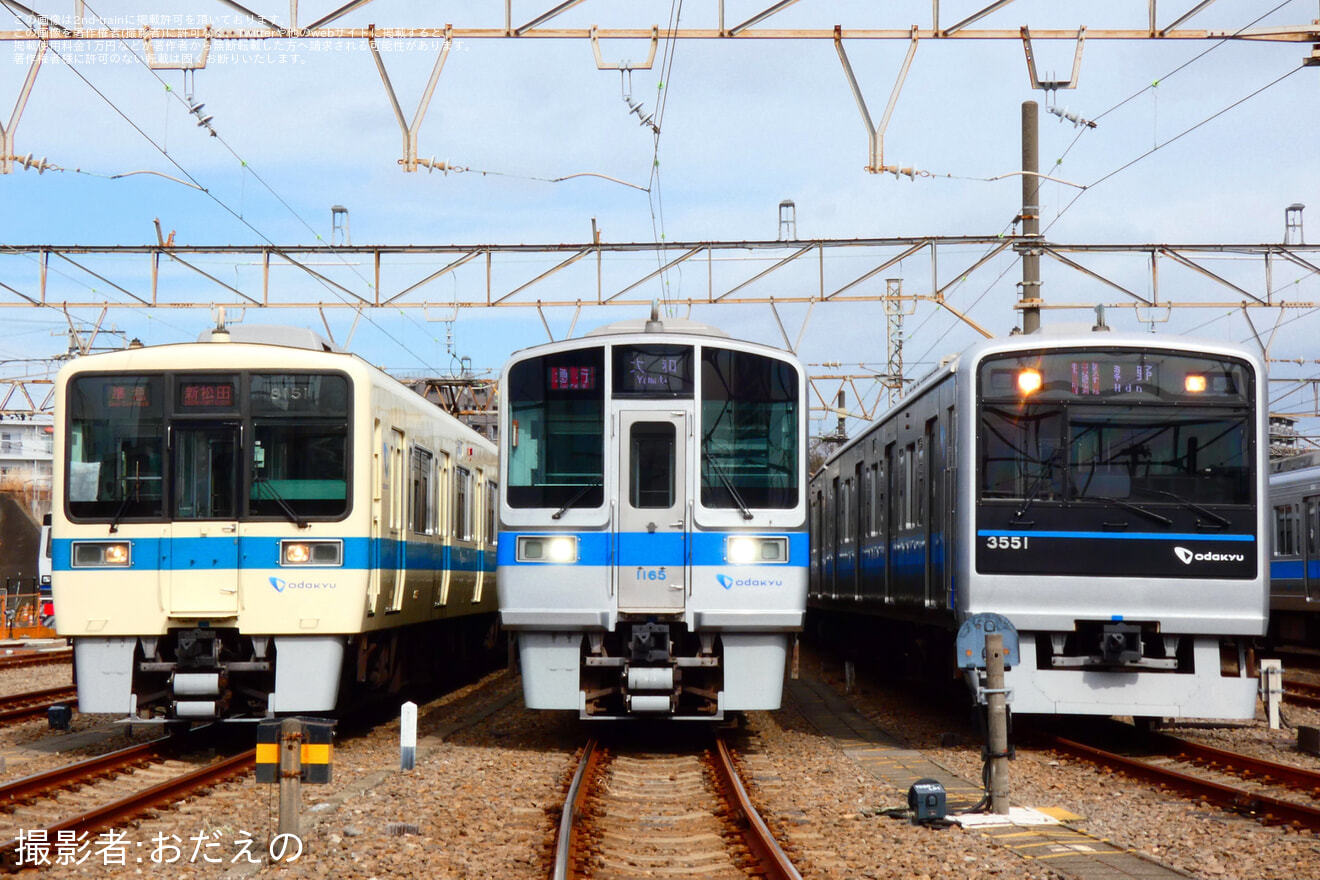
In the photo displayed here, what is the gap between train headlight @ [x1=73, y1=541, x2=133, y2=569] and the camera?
1062cm

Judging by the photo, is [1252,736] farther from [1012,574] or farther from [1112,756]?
[1012,574]

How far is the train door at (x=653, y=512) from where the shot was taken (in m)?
10.9

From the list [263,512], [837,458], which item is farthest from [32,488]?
[263,512]

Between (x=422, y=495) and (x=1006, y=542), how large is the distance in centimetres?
567

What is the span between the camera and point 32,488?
77.9m

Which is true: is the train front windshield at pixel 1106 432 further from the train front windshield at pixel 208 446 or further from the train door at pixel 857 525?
the train door at pixel 857 525

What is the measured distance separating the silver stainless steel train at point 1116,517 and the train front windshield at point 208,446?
4798mm

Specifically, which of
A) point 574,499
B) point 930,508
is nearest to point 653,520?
point 574,499

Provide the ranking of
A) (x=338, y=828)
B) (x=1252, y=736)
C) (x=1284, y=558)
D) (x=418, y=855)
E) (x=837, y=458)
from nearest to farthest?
1. (x=418, y=855)
2. (x=338, y=828)
3. (x=1252, y=736)
4. (x=837, y=458)
5. (x=1284, y=558)

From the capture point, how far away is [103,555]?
10641mm

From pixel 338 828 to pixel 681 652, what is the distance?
3.81 m

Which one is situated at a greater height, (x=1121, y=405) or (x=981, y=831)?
(x=1121, y=405)

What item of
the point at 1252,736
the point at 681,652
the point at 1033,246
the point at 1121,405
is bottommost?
the point at 1252,736

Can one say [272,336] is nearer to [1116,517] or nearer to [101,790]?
[101,790]
